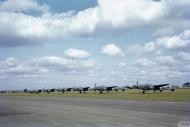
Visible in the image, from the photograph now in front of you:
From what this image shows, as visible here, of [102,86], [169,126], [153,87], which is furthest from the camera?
[102,86]

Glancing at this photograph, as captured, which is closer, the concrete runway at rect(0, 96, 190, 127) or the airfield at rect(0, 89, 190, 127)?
the concrete runway at rect(0, 96, 190, 127)

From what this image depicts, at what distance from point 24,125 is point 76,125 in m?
3.26

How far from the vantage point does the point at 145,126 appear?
20.3 meters

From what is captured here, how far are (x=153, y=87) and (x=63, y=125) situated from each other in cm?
9499

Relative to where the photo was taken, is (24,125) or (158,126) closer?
(158,126)

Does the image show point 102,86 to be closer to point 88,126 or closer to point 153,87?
point 153,87

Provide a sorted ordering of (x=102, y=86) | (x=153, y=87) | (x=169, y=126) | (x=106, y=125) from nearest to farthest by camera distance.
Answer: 1. (x=169, y=126)
2. (x=106, y=125)
3. (x=153, y=87)
4. (x=102, y=86)

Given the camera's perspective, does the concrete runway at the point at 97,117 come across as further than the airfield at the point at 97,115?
No

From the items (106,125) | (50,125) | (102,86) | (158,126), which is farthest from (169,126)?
(102,86)

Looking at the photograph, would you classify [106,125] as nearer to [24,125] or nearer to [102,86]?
[24,125]

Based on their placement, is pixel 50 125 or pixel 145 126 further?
pixel 50 125

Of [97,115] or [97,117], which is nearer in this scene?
[97,117]

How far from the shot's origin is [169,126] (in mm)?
19922

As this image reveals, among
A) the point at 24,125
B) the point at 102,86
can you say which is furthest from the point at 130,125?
the point at 102,86
